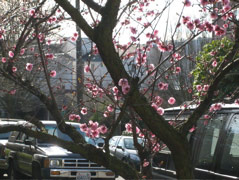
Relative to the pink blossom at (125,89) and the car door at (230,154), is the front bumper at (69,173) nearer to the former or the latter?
the car door at (230,154)

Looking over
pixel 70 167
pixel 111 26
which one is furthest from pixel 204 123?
pixel 70 167

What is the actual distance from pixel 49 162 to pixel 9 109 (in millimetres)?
27276

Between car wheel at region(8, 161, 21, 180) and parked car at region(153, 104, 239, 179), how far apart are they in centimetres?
756

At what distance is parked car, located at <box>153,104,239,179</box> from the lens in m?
5.28

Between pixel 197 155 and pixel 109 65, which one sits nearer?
pixel 109 65

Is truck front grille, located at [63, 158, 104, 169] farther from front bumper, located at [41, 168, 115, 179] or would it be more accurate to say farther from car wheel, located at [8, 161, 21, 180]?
car wheel, located at [8, 161, 21, 180]

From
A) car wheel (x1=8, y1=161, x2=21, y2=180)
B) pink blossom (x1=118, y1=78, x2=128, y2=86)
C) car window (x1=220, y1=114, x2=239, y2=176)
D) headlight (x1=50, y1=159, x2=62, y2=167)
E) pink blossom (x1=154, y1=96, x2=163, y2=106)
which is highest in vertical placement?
pink blossom (x1=154, y1=96, x2=163, y2=106)

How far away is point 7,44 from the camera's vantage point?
10086mm

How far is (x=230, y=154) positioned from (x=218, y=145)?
0.23 m

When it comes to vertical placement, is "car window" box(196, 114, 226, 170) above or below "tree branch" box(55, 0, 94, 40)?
below

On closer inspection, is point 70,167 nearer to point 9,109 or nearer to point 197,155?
point 197,155

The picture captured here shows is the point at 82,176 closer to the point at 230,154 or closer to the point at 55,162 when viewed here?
Answer: the point at 55,162

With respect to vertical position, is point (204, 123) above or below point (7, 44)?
below

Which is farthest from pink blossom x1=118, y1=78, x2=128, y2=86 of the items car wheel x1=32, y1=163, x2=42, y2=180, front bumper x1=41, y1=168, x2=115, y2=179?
car wheel x1=32, y1=163, x2=42, y2=180
